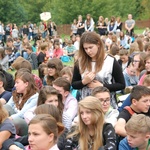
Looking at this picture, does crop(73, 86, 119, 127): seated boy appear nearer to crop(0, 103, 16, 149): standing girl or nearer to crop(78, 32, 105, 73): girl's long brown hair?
crop(78, 32, 105, 73): girl's long brown hair

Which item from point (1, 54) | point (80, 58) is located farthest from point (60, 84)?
point (1, 54)

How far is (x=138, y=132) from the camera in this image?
4.16m

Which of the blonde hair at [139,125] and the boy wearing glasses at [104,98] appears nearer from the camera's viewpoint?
the blonde hair at [139,125]

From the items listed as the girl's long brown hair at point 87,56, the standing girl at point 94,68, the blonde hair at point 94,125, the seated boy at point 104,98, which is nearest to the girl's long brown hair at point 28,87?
the standing girl at point 94,68

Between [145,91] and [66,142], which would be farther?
[145,91]

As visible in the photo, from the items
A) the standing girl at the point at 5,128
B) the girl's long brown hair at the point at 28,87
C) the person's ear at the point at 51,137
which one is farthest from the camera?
the girl's long brown hair at the point at 28,87

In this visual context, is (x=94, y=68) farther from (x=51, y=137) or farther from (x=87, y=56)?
(x=51, y=137)

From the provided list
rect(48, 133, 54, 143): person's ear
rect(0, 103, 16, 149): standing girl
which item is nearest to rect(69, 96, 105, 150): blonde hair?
rect(48, 133, 54, 143): person's ear

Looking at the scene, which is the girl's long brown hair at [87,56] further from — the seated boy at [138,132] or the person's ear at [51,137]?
the person's ear at [51,137]

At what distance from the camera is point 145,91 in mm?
4973

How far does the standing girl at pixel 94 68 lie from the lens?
5184mm

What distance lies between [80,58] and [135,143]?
1578mm

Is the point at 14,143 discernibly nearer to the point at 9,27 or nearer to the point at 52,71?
the point at 52,71

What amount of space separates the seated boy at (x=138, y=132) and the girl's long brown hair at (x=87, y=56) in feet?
4.07
